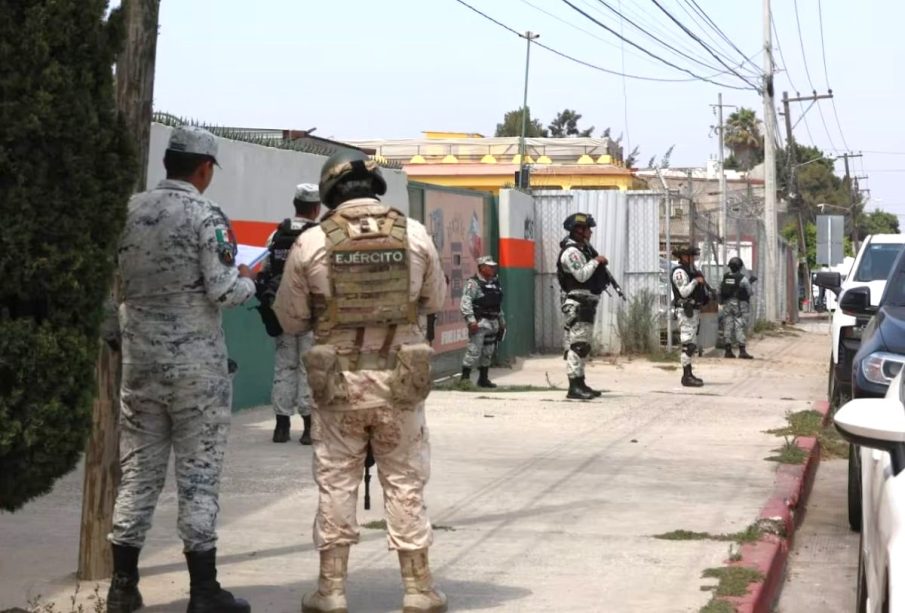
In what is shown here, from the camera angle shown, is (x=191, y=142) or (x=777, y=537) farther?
(x=777, y=537)

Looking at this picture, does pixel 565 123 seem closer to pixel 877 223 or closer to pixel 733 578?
pixel 877 223

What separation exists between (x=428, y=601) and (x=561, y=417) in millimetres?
7604

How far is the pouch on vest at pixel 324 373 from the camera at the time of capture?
216 inches

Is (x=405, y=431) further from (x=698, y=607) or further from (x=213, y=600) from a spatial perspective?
(x=698, y=607)

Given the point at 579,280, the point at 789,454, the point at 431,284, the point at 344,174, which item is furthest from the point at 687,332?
the point at 344,174

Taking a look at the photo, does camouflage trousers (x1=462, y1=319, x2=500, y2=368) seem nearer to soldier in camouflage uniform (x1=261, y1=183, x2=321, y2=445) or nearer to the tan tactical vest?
soldier in camouflage uniform (x1=261, y1=183, x2=321, y2=445)

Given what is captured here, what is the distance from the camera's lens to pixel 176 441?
5.55 metres

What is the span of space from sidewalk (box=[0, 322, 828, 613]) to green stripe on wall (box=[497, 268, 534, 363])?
5.85 metres

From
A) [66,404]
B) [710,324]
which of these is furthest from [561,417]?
[710,324]

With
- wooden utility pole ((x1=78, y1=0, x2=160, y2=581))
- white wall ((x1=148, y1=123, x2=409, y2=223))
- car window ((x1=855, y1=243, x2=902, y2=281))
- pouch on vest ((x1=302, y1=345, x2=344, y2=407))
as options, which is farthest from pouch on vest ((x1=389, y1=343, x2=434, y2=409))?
Result: car window ((x1=855, y1=243, x2=902, y2=281))

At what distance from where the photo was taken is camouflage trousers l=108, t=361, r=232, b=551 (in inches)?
215

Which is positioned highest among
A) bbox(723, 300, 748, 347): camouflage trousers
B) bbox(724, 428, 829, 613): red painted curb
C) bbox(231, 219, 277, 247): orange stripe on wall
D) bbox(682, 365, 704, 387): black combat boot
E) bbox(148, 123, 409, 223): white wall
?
bbox(148, 123, 409, 223): white wall

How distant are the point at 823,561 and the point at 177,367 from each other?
4.05m

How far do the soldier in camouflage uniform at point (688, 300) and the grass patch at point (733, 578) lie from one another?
10426 mm
